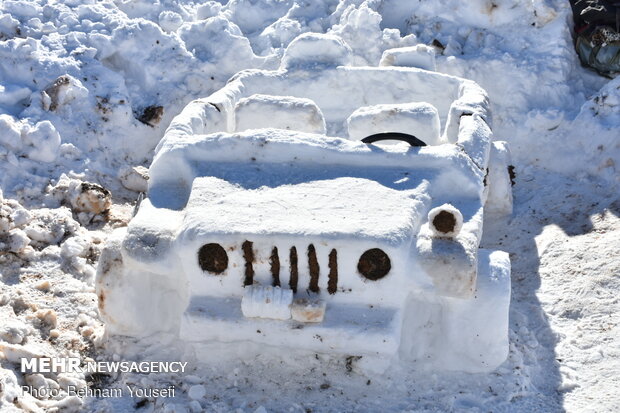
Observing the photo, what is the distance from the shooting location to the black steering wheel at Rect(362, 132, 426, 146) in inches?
201

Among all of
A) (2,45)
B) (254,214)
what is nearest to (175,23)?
(2,45)

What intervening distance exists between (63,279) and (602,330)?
3.29 m

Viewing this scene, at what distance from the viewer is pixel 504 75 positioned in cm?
745

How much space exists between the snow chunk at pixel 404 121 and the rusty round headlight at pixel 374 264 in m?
1.31

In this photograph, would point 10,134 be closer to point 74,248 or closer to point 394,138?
point 74,248

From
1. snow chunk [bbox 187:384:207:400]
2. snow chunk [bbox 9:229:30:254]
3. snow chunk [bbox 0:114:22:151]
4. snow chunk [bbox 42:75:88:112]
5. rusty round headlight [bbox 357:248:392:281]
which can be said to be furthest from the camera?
snow chunk [bbox 42:75:88:112]

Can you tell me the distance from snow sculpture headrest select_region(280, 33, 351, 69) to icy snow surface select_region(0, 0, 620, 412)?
32mm

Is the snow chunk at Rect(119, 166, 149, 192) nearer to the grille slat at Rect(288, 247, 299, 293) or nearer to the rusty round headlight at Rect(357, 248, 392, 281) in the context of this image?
the grille slat at Rect(288, 247, 299, 293)

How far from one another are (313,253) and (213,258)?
519 millimetres

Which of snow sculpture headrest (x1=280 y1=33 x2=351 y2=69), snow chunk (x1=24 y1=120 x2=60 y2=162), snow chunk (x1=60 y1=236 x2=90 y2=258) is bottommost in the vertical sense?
snow chunk (x1=60 y1=236 x2=90 y2=258)

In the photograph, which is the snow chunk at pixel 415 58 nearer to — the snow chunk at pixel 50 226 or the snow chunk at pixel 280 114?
the snow chunk at pixel 280 114

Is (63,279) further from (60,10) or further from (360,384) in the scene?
(60,10)

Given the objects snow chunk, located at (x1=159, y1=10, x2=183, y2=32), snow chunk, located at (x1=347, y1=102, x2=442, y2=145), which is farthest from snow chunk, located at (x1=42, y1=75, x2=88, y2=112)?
snow chunk, located at (x1=347, y1=102, x2=442, y2=145)

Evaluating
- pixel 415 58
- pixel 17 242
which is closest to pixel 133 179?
pixel 17 242
